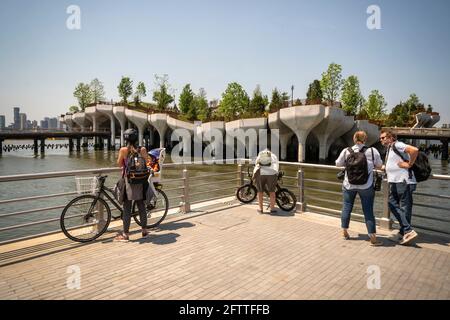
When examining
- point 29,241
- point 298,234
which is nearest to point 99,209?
point 29,241

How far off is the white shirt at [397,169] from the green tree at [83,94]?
3496 inches

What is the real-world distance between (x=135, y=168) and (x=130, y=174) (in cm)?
14

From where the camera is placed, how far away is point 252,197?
351 inches

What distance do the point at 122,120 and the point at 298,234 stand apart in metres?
59.3

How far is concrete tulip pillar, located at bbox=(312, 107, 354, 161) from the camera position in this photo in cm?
3522

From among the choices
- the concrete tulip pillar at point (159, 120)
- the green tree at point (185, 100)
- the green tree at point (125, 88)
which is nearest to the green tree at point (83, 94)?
the green tree at point (125, 88)

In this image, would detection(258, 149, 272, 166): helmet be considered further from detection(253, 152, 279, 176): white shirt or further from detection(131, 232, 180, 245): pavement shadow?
detection(131, 232, 180, 245): pavement shadow

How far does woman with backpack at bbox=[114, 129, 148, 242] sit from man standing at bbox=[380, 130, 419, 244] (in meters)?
4.52

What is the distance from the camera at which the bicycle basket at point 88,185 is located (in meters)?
5.71

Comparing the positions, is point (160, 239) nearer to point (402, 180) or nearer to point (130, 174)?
point (130, 174)

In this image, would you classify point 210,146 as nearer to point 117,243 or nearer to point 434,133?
point 434,133

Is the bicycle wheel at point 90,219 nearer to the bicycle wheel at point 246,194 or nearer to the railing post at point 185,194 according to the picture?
the railing post at point 185,194

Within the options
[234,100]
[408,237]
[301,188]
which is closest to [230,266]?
[408,237]

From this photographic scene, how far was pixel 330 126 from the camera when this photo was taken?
37719 millimetres
